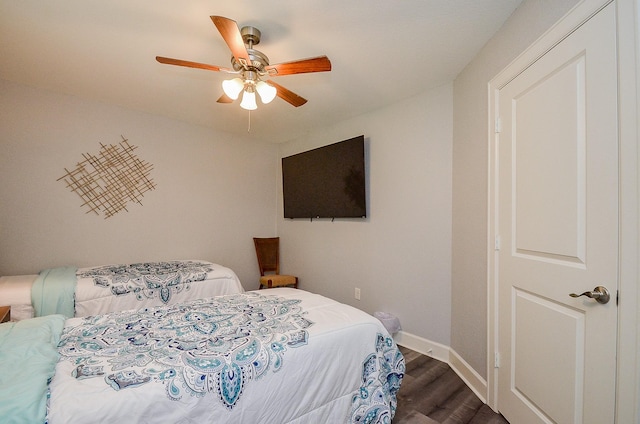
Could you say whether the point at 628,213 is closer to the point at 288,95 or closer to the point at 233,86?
the point at 288,95

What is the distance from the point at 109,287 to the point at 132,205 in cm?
115

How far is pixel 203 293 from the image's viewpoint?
2.65 meters

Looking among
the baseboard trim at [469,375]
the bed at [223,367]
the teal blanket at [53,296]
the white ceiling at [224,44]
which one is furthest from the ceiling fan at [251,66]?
the baseboard trim at [469,375]

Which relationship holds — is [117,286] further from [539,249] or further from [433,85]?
[433,85]

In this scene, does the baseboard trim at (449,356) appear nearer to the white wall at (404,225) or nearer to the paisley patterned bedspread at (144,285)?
the white wall at (404,225)

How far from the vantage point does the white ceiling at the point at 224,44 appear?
62.4 inches

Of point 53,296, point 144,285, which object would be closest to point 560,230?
point 144,285

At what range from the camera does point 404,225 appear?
271cm

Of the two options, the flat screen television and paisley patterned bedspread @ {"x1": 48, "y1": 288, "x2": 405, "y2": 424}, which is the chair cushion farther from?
paisley patterned bedspread @ {"x1": 48, "y1": 288, "x2": 405, "y2": 424}

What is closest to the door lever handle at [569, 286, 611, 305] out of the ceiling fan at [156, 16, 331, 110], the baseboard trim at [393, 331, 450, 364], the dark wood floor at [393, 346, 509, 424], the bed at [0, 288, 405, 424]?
the bed at [0, 288, 405, 424]

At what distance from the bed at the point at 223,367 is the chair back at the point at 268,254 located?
2207 millimetres

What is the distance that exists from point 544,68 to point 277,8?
4.77 ft

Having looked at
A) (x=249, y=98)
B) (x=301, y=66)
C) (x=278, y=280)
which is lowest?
(x=278, y=280)

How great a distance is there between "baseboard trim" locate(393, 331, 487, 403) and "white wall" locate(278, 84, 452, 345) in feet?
0.19
